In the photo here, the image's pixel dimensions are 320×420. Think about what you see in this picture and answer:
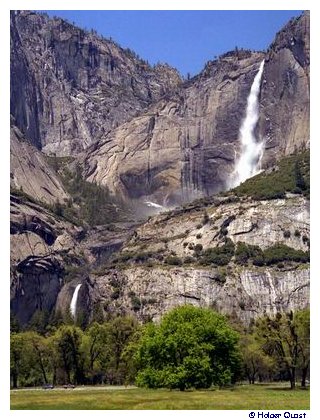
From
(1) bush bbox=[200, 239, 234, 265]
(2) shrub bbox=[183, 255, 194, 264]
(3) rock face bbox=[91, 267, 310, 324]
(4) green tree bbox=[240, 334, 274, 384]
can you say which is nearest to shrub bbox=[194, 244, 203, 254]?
(1) bush bbox=[200, 239, 234, 265]

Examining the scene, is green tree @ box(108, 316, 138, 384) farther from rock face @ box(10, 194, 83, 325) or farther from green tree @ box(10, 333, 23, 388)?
rock face @ box(10, 194, 83, 325)

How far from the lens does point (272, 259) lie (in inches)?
5630

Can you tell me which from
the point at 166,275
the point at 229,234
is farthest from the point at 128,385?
the point at 229,234

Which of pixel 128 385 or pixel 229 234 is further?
pixel 229 234

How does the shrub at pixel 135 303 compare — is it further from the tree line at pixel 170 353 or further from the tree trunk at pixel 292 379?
the tree trunk at pixel 292 379

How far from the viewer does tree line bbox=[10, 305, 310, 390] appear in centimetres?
6306

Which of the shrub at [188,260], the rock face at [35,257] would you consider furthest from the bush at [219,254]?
the rock face at [35,257]

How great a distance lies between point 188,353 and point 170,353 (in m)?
1.41

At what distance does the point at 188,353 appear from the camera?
63.2 m

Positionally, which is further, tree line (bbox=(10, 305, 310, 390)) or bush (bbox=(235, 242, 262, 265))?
bush (bbox=(235, 242, 262, 265))

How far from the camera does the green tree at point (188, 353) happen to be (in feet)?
201

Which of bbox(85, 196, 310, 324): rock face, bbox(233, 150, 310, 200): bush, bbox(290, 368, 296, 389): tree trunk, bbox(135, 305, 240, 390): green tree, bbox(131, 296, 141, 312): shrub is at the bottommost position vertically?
bbox(290, 368, 296, 389): tree trunk
